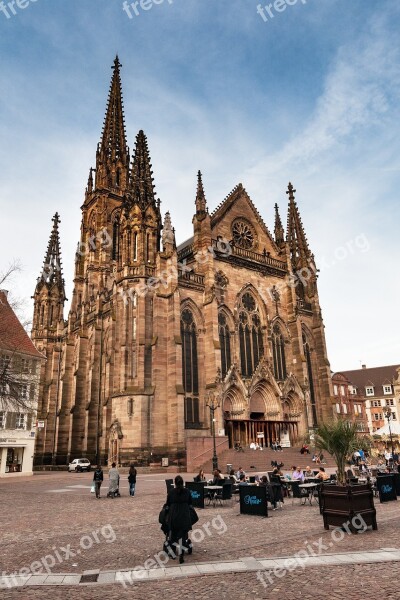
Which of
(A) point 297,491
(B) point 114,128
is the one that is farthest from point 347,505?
(B) point 114,128

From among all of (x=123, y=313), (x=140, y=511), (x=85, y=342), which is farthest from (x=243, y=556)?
(x=85, y=342)

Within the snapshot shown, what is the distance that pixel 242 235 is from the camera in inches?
1898

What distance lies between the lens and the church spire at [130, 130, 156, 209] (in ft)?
141

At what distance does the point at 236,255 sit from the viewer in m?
45.3

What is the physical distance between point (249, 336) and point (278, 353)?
4.17 metres

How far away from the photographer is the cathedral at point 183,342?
3522 cm

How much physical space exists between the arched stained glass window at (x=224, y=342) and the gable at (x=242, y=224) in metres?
8.77

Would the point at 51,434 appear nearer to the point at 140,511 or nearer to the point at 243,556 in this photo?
the point at 140,511

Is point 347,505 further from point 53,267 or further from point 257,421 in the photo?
point 53,267

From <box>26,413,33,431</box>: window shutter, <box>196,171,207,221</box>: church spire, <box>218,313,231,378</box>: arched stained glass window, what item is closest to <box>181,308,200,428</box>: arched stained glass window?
<box>218,313,231,378</box>: arched stained glass window

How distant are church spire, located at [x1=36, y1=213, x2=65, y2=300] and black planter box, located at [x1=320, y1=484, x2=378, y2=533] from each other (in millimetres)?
55526

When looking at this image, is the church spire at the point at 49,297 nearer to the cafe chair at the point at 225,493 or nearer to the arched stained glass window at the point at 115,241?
the arched stained glass window at the point at 115,241
